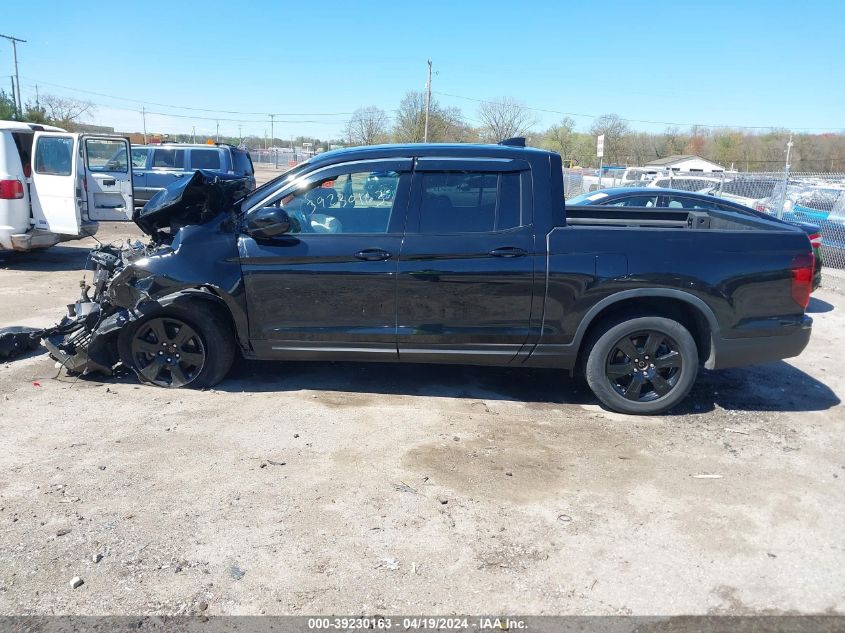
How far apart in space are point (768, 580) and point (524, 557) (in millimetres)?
1150

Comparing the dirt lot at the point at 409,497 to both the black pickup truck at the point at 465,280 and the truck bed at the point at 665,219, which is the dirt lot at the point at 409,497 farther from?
the truck bed at the point at 665,219

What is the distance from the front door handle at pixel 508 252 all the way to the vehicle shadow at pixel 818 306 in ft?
20.8

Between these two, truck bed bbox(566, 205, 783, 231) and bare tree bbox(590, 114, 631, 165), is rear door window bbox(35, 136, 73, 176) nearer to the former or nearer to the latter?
truck bed bbox(566, 205, 783, 231)

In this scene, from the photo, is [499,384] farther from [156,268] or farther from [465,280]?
[156,268]

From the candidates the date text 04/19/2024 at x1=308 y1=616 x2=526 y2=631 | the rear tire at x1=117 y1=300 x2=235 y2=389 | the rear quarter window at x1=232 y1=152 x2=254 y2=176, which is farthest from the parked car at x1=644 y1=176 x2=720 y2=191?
the date text 04/19/2024 at x1=308 y1=616 x2=526 y2=631

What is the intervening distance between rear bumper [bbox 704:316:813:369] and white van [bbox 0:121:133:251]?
9.74 m

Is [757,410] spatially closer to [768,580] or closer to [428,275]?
Result: [768,580]

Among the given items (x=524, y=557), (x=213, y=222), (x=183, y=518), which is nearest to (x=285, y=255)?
(x=213, y=222)

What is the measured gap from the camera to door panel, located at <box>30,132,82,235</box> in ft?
34.0

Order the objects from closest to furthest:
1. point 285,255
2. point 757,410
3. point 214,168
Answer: point 285,255 → point 757,410 → point 214,168

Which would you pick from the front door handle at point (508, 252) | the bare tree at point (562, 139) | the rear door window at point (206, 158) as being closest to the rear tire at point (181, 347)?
the front door handle at point (508, 252)

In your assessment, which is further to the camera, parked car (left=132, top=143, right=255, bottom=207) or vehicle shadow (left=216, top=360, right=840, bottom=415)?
parked car (left=132, top=143, right=255, bottom=207)

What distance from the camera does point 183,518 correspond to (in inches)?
132

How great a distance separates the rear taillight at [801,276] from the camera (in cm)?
466
